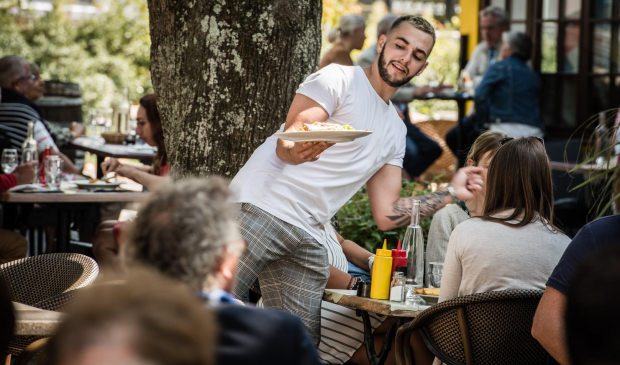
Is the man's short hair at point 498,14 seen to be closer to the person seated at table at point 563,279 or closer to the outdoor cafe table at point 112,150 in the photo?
the outdoor cafe table at point 112,150

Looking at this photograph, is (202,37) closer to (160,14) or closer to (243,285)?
(160,14)

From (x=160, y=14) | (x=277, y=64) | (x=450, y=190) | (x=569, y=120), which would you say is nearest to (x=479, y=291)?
(x=450, y=190)

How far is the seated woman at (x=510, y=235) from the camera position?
11.2 ft

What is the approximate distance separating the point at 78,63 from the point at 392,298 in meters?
15.6

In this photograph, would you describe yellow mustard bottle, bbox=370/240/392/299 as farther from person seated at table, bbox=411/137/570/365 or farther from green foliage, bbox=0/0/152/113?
green foliage, bbox=0/0/152/113

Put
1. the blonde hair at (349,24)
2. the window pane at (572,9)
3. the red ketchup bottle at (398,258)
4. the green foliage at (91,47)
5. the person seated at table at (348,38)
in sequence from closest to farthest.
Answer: the red ketchup bottle at (398,258)
the person seated at table at (348,38)
the blonde hair at (349,24)
the window pane at (572,9)
the green foliage at (91,47)

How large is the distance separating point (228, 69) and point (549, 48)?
656 centimetres

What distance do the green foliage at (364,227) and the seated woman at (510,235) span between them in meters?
1.87

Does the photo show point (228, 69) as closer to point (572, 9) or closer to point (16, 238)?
point (16, 238)

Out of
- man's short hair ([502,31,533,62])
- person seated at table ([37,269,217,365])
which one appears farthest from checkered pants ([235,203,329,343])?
man's short hair ([502,31,533,62])

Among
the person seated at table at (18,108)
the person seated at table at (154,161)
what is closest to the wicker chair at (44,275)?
the person seated at table at (154,161)

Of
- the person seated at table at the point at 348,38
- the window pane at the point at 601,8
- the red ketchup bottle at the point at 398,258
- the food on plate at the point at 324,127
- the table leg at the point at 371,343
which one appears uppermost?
the window pane at the point at 601,8

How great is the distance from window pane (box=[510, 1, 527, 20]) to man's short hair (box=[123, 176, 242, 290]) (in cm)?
929

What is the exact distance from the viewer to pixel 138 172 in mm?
5742
